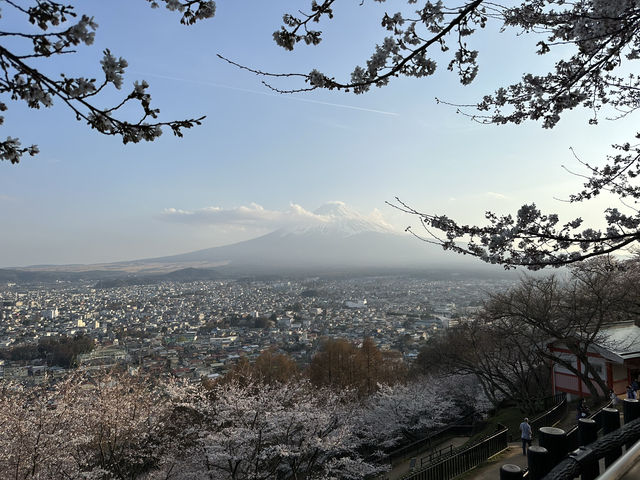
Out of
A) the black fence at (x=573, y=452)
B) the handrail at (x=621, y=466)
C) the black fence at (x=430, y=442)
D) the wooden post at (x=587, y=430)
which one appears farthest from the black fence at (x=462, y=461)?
the handrail at (x=621, y=466)

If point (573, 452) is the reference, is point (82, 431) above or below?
below

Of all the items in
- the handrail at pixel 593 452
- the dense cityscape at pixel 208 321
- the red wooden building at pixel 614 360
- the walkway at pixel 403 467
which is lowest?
the dense cityscape at pixel 208 321

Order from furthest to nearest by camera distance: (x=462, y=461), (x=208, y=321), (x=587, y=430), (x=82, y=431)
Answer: (x=208, y=321)
(x=82, y=431)
(x=462, y=461)
(x=587, y=430)

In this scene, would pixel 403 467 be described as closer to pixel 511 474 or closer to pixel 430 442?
pixel 430 442

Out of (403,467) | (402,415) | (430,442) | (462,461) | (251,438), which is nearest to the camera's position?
(462,461)

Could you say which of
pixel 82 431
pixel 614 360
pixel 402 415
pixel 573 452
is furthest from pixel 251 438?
pixel 614 360

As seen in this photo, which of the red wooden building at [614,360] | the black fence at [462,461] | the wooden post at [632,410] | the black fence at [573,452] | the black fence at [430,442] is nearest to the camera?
the black fence at [573,452]

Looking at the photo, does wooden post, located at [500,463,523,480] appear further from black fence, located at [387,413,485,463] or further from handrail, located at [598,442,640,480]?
black fence, located at [387,413,485,463]

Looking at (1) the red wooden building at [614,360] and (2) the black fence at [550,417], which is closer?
(2) the black fence at [550,417]

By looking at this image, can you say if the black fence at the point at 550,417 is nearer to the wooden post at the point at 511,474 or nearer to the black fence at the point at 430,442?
the black fence at the point at 430,442
